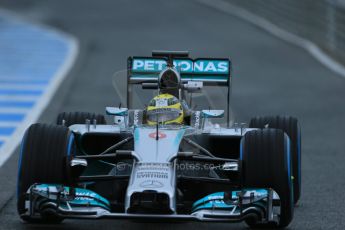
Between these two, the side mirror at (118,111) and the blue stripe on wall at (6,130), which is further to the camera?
the blue stripe on wall at (6,130)

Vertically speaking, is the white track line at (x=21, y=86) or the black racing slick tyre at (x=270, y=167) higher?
the white track line at (x=21, y=86)

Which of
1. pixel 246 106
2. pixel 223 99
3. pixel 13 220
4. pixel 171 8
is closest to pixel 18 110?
pixel 246 106

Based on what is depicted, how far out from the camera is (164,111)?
11.1m

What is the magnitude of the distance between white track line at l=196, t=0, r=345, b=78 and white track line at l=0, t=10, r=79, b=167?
18.6 feet

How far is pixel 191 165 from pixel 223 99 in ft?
10.5

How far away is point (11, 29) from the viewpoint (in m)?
35.8

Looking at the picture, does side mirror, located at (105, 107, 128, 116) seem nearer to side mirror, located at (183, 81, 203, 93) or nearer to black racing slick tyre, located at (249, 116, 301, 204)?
side mirror, located at (183, 81, 203, 93)

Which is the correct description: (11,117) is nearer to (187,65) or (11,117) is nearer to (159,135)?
(187,65)

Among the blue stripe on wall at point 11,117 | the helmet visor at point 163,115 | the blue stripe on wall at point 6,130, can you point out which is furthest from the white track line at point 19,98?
the helmet visor at point 163,115

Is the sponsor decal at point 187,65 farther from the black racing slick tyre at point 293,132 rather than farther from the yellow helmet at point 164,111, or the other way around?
the yellow helmet at point 164,111

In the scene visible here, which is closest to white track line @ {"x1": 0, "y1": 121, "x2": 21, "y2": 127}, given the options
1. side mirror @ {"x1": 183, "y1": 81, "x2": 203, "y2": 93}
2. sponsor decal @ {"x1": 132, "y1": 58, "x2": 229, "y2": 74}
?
sponsor decal @ {"x1": 132, "y1": 58, "x2": 229, "y2": 74}

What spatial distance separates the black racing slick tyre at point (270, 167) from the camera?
9.82 metres

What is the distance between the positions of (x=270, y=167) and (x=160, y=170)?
3.07ft

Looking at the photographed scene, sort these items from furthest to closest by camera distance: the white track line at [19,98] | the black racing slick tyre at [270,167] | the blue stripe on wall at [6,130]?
the white track line at [19,98] < the blue stripe on wall at [6,130] < the black racing slick tyre at [270,167]
